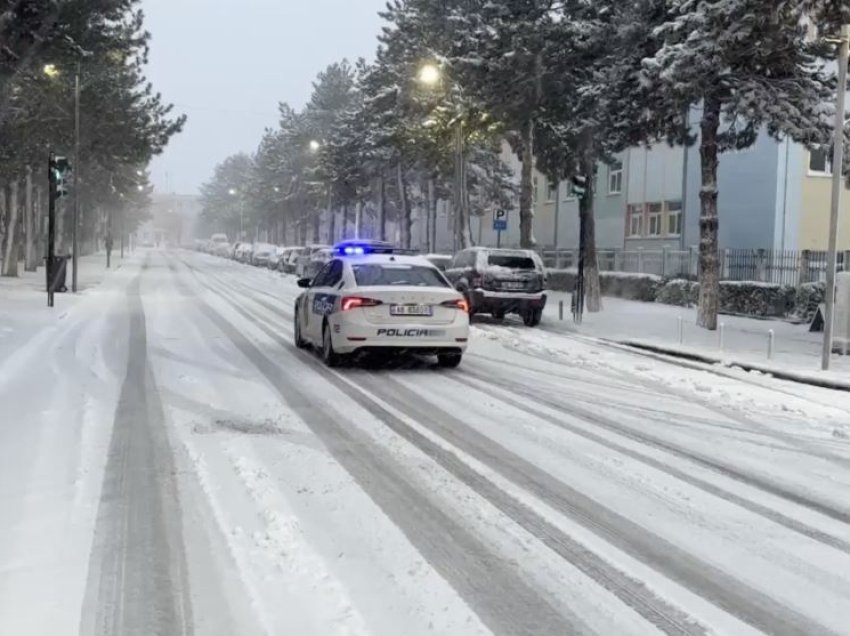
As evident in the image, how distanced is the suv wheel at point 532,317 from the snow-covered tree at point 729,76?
11.5 ft

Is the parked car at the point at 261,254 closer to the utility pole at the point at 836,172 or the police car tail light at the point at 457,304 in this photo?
the police car tail light at the point at 457,304

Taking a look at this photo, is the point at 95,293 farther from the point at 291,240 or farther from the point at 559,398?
the point at 291,240

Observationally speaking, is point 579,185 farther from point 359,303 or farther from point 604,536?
→ point 604,536

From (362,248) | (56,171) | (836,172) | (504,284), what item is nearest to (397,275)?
(836,172)

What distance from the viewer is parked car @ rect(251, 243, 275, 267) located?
195ft

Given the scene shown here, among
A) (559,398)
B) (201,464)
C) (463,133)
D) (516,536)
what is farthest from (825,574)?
(463,133)

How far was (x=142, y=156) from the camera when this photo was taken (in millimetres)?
33625

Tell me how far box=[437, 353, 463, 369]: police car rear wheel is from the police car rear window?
3.13ft

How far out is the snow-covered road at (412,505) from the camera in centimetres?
427

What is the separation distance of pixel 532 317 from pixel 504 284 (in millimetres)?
1025

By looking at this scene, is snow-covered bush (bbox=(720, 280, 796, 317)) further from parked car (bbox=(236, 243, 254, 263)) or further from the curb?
parked car (bbox=(236, 243, 254, 263))

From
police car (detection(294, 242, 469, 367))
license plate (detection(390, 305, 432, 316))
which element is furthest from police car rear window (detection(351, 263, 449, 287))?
license plate (detection(390, 305, 432, 316))

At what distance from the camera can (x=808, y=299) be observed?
22359 mm

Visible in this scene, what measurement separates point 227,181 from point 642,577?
141 metres
